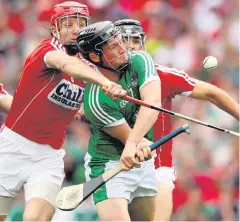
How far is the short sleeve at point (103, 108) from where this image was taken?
5660mm

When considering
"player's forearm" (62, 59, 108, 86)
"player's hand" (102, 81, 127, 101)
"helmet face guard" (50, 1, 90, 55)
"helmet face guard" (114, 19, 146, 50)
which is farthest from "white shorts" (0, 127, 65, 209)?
"player's hand" (102, 81, 127, 101)

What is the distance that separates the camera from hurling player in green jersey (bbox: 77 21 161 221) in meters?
5.52

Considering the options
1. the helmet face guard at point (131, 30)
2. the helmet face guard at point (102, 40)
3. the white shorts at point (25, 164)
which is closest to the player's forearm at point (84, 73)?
the helmet face guard at point (102, 40)

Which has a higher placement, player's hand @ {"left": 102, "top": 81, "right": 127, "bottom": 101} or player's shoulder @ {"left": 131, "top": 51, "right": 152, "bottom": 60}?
player's shoulder @ {"left": 131, "top": 51, "right": 152, "bottom": 60}

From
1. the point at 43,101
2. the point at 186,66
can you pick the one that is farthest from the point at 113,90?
the point at 186,66

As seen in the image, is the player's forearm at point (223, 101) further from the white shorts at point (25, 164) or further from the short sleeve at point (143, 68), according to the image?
the white shorts at point (25, 164)

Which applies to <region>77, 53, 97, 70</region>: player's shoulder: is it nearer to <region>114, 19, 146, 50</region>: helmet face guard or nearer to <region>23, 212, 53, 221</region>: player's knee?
<region>114, 19, 146, 50</region>: helmet face guard

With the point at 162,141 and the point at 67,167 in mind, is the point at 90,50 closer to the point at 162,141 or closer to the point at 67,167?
the point at 162,141

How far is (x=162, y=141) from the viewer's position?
207 inches

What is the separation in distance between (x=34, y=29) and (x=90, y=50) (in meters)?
5.79

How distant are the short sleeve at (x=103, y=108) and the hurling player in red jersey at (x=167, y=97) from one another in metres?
0.77

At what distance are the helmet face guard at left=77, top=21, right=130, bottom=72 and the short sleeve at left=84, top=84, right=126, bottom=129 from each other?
0.60 ft

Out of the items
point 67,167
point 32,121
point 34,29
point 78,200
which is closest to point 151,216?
point 78,200

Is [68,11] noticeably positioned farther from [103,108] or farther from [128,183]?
[128,183]
